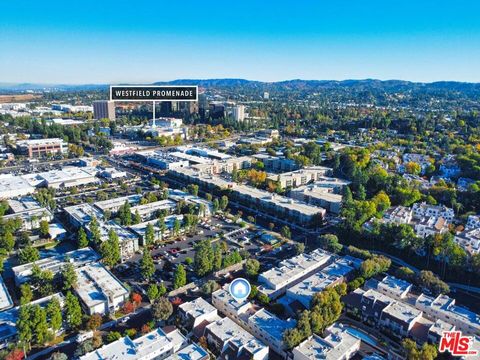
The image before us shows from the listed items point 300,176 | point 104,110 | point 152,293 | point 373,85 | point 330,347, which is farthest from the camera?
point 373,85


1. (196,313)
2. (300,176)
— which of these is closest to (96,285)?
(196,313)

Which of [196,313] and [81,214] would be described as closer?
[196,313]

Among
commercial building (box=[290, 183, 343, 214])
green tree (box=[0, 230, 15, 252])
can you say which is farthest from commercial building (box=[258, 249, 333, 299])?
green tree (box=[0, 230, 15, 252])

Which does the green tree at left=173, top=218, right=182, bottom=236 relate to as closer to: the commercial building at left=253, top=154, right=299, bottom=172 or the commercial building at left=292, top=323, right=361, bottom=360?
the commercial building at left=292, top=323, right=361, bottom=360

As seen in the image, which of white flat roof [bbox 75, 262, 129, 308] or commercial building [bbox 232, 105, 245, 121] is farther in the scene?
commercial building [bbox 232, 105, 245, 121]

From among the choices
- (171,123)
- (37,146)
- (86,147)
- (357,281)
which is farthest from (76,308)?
(171,123)

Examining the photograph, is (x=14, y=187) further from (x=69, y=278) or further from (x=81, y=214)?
(x=69, y=278)
